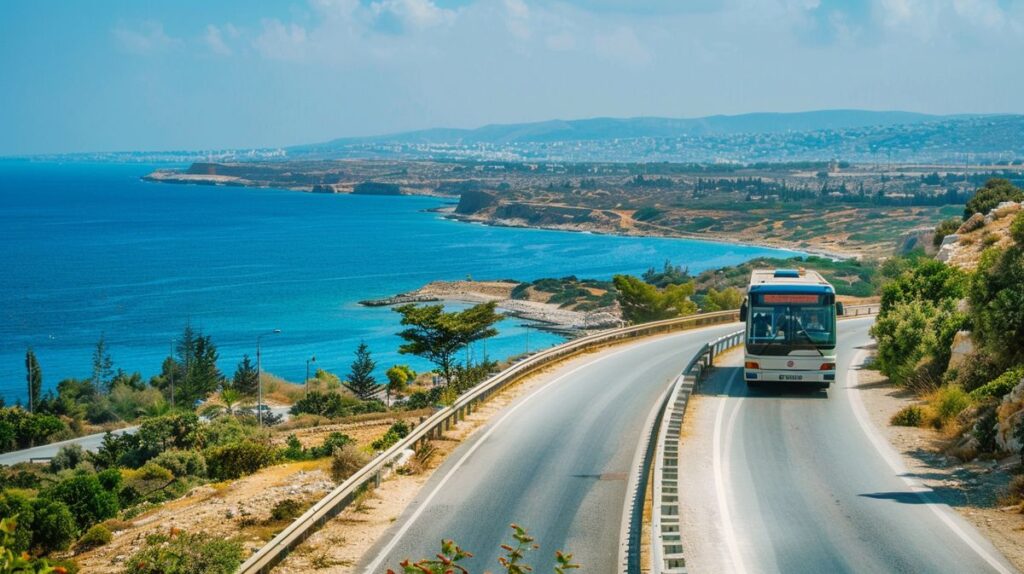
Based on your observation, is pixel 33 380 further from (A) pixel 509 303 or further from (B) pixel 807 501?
(B) pixel 807 501

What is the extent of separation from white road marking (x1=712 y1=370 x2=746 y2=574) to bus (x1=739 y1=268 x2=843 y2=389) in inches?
46.2

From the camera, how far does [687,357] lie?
105 ft

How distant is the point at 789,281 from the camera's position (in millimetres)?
22625

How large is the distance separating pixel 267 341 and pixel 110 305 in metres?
27.8

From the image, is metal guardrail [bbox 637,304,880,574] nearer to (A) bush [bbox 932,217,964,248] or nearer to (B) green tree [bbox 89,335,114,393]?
(A) bush [bbox 932,217,964,248]

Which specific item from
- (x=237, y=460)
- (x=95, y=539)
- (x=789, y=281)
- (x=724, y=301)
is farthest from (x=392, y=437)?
(x=724, y=301)

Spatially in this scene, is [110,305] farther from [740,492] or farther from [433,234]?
[740,492]

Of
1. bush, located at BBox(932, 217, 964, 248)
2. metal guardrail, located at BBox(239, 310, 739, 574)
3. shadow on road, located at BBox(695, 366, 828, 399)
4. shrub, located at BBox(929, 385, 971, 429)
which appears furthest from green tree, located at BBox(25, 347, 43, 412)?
shrub, located at BBox(929, 385, 971, 429)

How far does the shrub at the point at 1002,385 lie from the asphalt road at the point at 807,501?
1.91 metres

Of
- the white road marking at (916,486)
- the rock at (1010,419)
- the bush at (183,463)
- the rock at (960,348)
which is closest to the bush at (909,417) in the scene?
the white road marking at (916,486)

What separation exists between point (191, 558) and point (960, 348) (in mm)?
16703

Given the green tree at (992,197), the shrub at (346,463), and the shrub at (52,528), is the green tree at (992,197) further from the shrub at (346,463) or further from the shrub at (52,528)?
the shrub at (52,528)

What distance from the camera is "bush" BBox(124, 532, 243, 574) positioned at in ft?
36.2

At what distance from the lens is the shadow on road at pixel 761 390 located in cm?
2327
